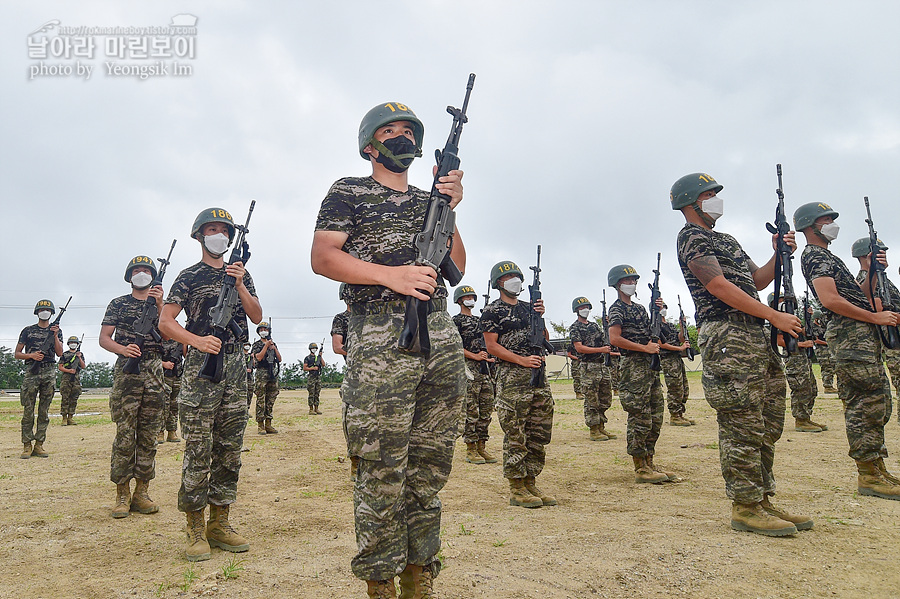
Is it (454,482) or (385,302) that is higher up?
(385,302)

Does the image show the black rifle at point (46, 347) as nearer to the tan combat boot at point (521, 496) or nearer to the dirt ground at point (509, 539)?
the dirt ground at point (509, 539)

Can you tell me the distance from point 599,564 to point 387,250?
2.65 m

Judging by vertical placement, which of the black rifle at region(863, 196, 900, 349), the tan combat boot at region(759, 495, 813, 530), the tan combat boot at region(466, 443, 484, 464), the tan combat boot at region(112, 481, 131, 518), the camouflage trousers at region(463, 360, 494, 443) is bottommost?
the tan combat boot at region(466, 443, 484, 464)

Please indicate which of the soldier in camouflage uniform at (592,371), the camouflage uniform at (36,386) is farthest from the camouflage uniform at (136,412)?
the soldier in camouflage uniform at (592,371)

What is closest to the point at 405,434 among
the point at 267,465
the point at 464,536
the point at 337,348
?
the point at 464,536

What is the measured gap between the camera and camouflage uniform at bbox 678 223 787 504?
4516 millimetres

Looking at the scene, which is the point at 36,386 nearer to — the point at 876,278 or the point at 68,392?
the point at 68,392

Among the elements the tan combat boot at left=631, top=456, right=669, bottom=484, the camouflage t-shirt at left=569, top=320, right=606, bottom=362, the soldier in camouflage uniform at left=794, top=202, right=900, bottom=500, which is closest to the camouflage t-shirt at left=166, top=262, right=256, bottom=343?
the tan combat boot at left=631, top=456, right=669, bottom=484

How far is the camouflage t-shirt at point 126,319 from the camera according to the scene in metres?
6.54

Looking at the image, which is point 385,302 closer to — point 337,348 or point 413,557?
Answer: point 413,557

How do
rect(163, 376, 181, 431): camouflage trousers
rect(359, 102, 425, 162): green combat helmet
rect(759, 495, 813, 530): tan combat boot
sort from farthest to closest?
1. rect(163, 376, 181, 431): camouflage trousers
2. rect(759, 495, 813, 530): tan combat boot
3. rect(359, 102, 425, 162): green combat helmet

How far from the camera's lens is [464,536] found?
466cm

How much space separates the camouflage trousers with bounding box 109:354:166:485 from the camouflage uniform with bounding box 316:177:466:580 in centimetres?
446

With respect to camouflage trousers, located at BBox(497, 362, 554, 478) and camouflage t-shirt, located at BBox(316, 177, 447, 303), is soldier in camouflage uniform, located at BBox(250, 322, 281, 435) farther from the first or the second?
camouflage t-shirt, located at BBox(316, 177, 447, 303)
